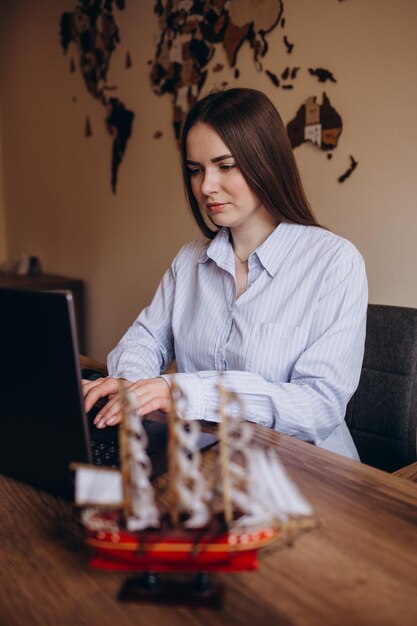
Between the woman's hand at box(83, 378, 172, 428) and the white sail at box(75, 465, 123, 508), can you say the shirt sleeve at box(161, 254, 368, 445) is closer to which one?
the woman's hand at box(83, 378, 172, 428)

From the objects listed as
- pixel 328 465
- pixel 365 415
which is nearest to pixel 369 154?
pixel 365 415

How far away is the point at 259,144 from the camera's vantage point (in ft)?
4.42

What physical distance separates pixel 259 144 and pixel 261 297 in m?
0.36

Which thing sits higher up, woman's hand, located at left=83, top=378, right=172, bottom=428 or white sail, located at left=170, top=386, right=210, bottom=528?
white sail, located at left=170, top=386, right=210, bottom=528

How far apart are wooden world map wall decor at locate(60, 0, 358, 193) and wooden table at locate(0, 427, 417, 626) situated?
1438 millimetres

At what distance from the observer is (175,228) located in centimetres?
277

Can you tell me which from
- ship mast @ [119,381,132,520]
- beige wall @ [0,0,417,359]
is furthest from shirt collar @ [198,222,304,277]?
ship mast @ [119,381,132,520]

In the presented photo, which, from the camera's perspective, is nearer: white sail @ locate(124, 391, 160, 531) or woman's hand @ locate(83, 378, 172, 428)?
white sail @ locate(124, 391, 160, 531)

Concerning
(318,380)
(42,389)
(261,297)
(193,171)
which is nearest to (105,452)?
(42,389)

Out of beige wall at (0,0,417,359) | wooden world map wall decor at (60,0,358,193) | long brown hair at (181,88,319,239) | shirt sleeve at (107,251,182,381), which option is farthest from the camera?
wooden world map wall decor at (60,0,358,193)

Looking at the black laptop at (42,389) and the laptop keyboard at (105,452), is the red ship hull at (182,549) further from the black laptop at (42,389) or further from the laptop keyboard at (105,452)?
the laptop keyboard at (105,452)

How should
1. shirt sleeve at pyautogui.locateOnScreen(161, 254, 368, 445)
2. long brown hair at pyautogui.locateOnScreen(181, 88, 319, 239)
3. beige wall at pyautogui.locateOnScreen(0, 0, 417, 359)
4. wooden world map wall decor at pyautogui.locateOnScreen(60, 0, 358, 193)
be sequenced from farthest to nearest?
wooden world map wall decor at pyautogui.locateOnScreen(60, 0, 358, 193) < beige wall at pyautogui.locateOnScreen(0, 0, 417, 359) < long brown hair at pyautogui.locateOnScreen(181, 88, 319, 239) < shirt sleeve at pyautogui.locateOnScreen(161, 254, 368, 445)

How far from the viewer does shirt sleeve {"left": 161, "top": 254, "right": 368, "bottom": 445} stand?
109cm

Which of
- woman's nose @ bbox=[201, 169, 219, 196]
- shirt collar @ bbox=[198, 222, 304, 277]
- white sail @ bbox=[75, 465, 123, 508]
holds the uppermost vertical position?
woman's nose @ bbox=[201, 169, 219, 196]
